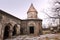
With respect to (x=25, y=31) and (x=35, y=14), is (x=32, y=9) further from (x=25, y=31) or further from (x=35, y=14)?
(x=25, y=31)

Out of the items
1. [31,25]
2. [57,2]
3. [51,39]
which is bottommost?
[51,39]

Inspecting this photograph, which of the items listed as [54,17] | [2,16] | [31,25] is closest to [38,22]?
[31,25]

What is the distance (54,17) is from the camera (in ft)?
53.2

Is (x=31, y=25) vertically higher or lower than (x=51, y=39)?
higher

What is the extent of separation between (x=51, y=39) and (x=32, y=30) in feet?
33.8

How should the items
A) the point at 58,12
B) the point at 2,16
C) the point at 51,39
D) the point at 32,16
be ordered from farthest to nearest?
the point at 32,16 < the point at 58,12 < the point at 2,16 < the point at 51,39

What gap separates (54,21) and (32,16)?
8.11 meters

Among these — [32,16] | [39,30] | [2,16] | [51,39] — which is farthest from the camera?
[32,16]

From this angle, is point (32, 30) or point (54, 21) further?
point (32, 30)

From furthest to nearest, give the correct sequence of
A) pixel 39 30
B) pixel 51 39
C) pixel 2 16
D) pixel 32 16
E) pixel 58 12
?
1. pixel 32 16
2. pixel 39 30
3. pixel 58 12
4. pixel 2 16
5. pixel 51 39

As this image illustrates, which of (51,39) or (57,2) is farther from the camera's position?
(57,2)

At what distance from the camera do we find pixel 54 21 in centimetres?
1594

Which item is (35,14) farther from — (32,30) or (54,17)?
(54,17)

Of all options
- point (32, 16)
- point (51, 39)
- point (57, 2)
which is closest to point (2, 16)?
point (51, 39)
